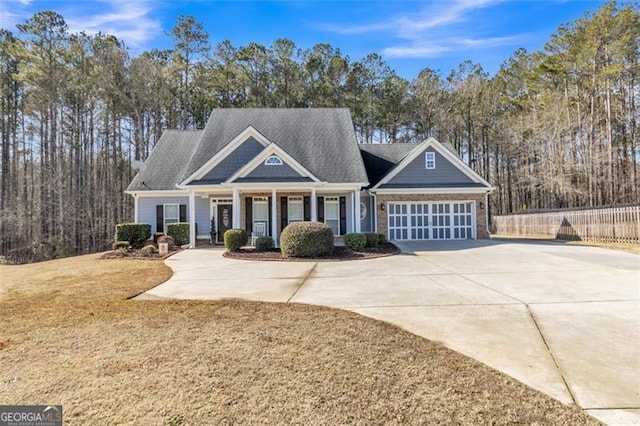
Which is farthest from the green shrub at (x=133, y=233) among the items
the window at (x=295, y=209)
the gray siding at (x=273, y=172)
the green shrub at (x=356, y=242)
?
the green shrub at (x=356, y=242)

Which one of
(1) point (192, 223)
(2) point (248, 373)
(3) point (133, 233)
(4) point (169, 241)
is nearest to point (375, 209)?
(1) point (192, 223)

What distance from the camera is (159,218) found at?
19.1 metres

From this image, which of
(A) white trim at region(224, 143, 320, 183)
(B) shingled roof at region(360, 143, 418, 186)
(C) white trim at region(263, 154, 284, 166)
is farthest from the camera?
(B) shingled roof at region(360, 143, 418, 186)

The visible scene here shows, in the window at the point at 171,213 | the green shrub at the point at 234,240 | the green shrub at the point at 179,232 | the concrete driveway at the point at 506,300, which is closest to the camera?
the concrete driveway at the point at 506,300

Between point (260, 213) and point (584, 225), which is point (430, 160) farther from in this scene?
point (260, 213)

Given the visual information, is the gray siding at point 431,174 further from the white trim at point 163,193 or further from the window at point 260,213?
the white trim at point 163,193

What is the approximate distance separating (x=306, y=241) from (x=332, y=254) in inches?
48.6

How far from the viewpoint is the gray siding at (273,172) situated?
16812 millimetres

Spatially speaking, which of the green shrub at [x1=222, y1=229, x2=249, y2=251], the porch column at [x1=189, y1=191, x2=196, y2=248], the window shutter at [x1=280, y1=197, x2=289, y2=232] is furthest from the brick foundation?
the porch column at [x1=189, y1=191, x2=196, y2=248]

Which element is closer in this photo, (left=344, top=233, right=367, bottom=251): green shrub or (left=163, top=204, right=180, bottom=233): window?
(left=344, top=233, right=367, bottom=251): green shrub

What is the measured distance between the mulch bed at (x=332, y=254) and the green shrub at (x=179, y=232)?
167 inches

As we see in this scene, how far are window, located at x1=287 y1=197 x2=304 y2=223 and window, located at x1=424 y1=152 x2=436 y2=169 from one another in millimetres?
7393

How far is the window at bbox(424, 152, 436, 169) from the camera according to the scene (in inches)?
772

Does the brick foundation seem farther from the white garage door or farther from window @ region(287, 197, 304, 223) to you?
window @ region(287, 197, 304, 223)
